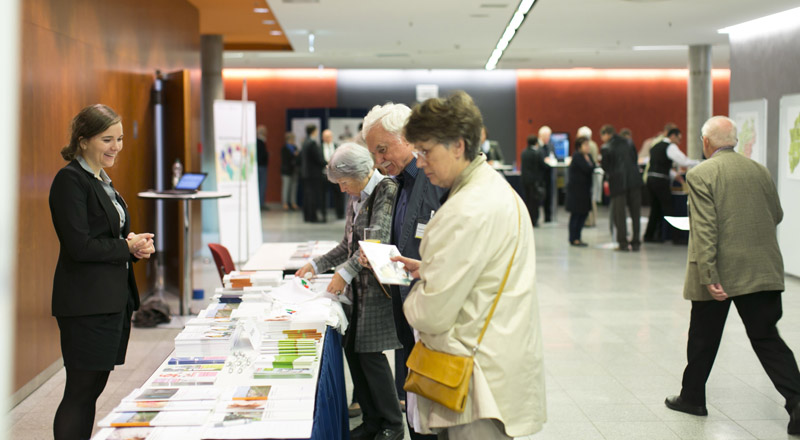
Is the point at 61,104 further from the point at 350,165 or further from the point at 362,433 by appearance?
the point at 362,433

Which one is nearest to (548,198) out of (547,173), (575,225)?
(547,173)

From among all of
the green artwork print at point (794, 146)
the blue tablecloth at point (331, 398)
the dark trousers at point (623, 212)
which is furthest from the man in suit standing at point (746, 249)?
the dark trousers at point (623, 212)

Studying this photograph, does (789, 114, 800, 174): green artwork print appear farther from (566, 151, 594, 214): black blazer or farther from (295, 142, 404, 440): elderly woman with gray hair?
(295, 142, 404, 440): elderly woman with gray hair

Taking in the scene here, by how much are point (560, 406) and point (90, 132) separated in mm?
3123

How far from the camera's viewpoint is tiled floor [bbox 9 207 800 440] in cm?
452

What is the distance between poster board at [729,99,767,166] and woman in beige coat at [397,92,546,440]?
30.7ft

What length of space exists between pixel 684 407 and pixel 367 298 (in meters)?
2.12

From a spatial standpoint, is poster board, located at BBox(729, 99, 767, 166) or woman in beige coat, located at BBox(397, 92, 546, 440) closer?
woman in beige coat, located at BBox(397, 92, 546, 440)

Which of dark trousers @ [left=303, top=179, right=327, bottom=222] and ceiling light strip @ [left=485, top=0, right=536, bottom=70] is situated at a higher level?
ceiling light strip @ [left=485, top=0, right=536, bottom=70]

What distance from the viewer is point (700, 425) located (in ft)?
14.8

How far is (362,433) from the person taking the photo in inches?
166

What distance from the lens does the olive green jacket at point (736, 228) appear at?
429 centimetres

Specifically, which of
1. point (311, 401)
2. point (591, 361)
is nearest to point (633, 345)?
point (591, 361)

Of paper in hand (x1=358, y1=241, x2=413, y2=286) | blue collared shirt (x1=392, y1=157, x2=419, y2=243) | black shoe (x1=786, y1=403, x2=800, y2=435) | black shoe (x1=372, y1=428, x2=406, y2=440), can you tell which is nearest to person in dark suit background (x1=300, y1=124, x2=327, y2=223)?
black shoe (x1=372, y1=428, x2=406, y2=440)
